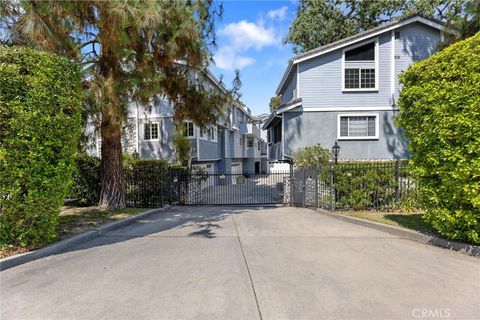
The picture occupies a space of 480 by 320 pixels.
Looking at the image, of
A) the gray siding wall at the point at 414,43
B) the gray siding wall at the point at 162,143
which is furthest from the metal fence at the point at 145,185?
the gray siding wall at the point at 414,43

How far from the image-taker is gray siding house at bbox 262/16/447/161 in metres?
13.3

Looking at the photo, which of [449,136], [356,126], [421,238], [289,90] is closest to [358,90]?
[356,126]

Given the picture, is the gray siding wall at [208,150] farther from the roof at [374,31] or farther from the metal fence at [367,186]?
the metal fence at [367,186]

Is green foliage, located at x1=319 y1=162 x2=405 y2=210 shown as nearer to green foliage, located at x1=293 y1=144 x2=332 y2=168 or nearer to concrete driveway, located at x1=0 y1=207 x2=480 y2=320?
green foliage, located at x1=293 y1=144 x2=332 y2=168

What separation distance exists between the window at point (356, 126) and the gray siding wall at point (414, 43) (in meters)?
1.91

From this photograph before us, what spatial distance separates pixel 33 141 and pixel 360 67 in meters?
14.2

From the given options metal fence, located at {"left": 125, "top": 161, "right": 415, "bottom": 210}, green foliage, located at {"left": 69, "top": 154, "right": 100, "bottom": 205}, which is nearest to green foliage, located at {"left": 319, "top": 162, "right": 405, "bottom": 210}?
metal fence, located at {"left": 125, "top": 161, "right": 415, "bottom": 210}

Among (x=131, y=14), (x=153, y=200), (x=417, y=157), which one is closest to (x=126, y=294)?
(x=131, y=14)

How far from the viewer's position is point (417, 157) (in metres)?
5.59

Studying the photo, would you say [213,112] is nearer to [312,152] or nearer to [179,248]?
[312,152]

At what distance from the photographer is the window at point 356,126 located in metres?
13.5

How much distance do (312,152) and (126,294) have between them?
10.3 meters

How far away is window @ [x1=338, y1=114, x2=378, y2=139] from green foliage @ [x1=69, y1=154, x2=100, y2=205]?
1143 centimetres

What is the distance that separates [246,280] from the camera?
3.80m
